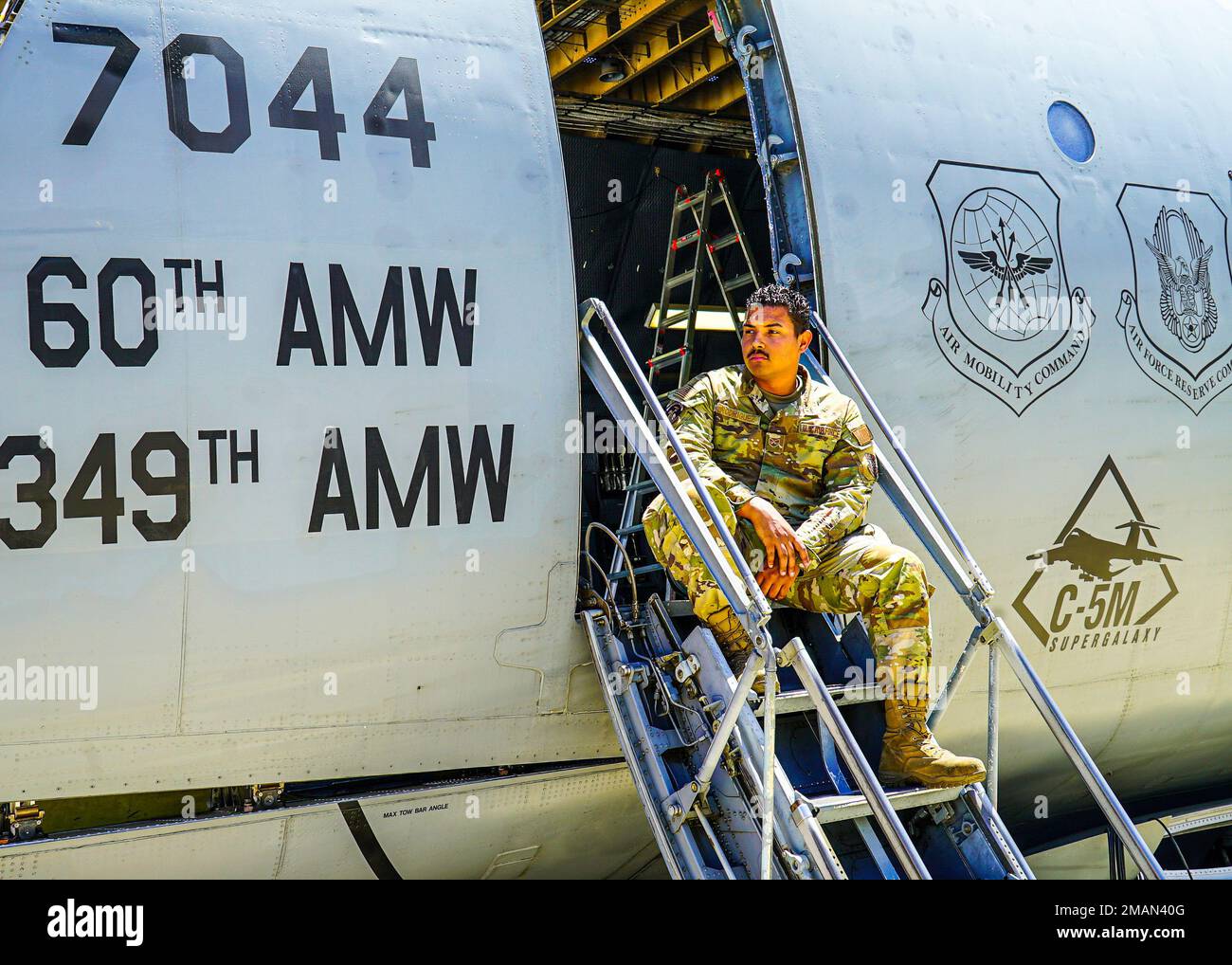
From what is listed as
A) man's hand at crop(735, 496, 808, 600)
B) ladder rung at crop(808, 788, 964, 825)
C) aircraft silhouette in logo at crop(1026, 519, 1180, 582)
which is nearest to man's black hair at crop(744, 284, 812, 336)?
man's hand at crop(735, 496, 808, 600)

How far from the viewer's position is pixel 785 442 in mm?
5867

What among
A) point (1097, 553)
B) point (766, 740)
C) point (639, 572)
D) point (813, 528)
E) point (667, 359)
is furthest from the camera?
point (667, 359)

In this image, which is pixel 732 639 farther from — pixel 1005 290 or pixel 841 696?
pixel 1005 290

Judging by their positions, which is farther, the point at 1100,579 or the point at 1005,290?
the point at 1100,579

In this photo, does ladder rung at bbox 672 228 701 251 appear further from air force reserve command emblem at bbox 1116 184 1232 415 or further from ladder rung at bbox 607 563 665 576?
ladder rung at bbox 607 563 665 576

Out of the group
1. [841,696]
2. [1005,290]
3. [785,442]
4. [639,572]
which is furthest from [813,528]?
[1005,290]

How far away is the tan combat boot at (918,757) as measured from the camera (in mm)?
5449

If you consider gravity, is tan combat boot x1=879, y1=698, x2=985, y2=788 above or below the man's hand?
below

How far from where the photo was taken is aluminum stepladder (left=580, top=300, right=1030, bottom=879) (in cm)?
488

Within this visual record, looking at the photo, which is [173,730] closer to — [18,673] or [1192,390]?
[18,673]

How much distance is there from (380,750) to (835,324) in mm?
3110

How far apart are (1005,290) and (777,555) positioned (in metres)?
2.52

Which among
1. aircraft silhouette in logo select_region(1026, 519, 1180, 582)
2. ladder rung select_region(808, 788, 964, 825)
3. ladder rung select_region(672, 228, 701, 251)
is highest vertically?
ladder rung select_region(672, 228, 701, 251)
